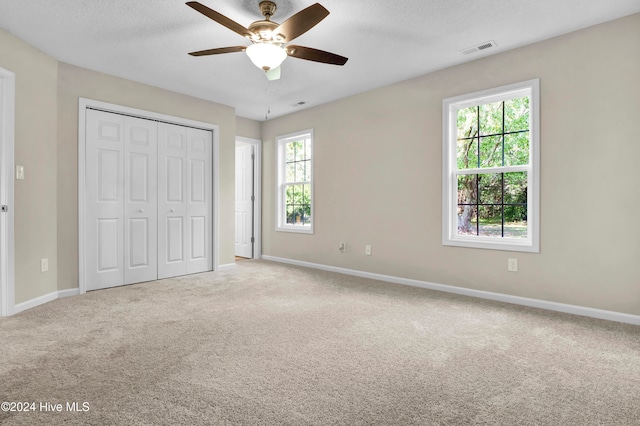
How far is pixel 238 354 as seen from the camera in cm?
230

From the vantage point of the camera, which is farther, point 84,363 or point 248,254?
point 248,254

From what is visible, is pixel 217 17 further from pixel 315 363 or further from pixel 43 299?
pixel 43 299

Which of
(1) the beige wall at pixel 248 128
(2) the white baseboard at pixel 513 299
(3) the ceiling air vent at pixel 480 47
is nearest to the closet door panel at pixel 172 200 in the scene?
(1) the beige wall at pixel 248 128

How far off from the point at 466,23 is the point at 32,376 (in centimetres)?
392

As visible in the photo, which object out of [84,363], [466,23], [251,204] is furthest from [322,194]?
[84,363]

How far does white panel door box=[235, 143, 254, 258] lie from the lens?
646cm

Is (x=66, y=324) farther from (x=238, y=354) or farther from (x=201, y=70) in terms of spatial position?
(x=201, y=70)

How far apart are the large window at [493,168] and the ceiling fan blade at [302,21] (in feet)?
7.08

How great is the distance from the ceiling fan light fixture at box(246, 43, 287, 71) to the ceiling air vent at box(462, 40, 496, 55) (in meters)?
1.98

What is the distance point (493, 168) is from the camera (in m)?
3.70

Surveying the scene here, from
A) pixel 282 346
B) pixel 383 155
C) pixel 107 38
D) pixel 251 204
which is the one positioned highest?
pixel 107 38

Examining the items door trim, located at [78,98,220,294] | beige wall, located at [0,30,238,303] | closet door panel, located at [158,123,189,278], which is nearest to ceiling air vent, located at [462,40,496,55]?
door trim, located at [78,98,220,294]

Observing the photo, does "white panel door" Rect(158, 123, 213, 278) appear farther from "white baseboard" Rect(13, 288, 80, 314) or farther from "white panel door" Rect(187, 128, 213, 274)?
"white baseboard" Rect(13, 288, 80, 314)

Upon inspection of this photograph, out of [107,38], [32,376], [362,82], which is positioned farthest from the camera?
[362,82]
